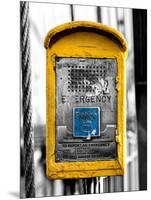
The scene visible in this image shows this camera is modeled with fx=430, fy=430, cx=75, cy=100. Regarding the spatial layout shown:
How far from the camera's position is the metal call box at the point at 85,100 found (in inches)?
65.3

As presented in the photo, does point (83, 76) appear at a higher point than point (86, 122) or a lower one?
higher

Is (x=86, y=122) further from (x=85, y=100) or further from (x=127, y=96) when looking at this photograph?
(x=127, y=96)

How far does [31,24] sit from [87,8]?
0.24 metres

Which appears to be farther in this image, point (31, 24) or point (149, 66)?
point (149, 66)

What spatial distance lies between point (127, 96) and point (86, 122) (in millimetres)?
205

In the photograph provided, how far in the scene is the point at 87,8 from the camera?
171cm

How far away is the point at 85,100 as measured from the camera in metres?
1.71

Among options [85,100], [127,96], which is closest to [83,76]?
[85,100]

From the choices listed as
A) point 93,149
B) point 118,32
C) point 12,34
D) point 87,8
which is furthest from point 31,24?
point 93,149

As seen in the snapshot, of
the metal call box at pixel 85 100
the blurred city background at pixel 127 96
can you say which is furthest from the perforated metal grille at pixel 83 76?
the blurred city background at pixel 127 96

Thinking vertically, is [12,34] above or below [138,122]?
above

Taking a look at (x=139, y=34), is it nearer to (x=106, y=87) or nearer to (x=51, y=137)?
(x=106, y=87)

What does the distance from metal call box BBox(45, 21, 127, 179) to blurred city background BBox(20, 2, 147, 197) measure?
0.03 meters

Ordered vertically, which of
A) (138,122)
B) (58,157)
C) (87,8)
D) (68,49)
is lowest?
(58,157)
